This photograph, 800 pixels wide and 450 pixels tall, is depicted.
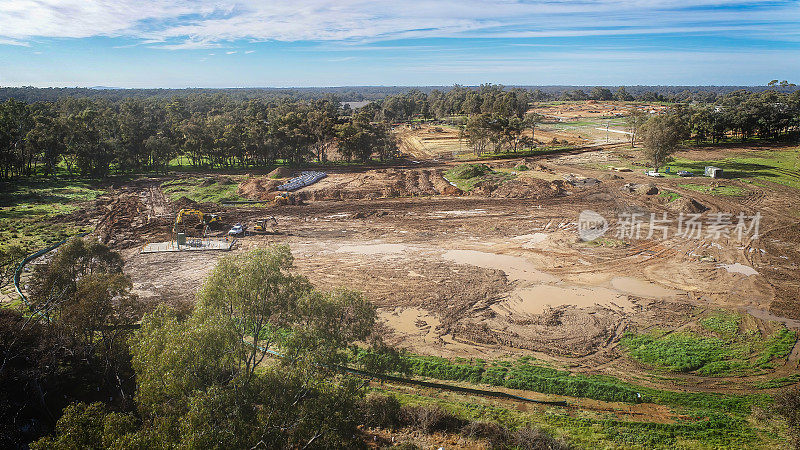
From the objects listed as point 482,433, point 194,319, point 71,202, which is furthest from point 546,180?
point 71,202

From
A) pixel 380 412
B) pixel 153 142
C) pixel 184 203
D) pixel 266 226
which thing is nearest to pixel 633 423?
pixel 380 412

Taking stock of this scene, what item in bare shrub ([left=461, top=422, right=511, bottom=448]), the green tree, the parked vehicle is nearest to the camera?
bare shrub ([left=461, top=422, right=511, bottom=448])

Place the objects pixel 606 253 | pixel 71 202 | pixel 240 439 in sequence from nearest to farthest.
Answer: pixel 240 439, pixel 606 253, pixel 71 202

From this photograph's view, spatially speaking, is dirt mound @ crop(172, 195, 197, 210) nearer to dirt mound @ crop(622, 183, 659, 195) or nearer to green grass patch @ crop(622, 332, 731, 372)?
green grass patch @ crop(622, 332, 731, 372)

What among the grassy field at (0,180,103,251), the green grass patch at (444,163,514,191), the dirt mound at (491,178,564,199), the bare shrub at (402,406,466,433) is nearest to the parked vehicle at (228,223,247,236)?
the grassy field at (0,180,103,251)

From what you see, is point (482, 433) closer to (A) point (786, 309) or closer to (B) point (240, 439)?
(B) point (240, 439)

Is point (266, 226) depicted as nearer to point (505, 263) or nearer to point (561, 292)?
point (505, 263)

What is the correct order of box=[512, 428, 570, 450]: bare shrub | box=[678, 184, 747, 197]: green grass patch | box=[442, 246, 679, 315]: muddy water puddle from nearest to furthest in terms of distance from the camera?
1. box=[512, 428, 570, 450]: bare shrub
2. box=[442, 246, 679, 315]: muddy water puddle
3. box=[678, 184, 747, 197]: green grass patch

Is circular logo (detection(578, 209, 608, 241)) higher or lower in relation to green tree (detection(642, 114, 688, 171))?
lower
